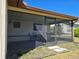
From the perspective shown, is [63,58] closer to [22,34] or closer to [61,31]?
[61,31]

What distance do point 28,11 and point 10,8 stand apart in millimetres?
1515

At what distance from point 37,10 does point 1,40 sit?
19.8ft

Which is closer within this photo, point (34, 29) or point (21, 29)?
point (21, 29)

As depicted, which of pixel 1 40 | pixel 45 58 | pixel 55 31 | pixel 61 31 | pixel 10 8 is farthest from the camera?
pixel 61 31

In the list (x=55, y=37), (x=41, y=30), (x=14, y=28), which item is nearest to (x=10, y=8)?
(x=41, y=30)

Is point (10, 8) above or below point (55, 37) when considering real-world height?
above

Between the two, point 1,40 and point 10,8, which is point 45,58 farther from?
point 10,8

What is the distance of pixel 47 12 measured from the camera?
34.0 ft

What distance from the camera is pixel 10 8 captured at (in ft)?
26.7

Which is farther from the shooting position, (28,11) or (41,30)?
(41,30)

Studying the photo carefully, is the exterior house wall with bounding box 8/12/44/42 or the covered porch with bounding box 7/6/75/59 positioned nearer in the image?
the covered porch with bounding box 7/6/75/59

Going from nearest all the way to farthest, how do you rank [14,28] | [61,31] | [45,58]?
[45,58]
[61,31]
[14,28]

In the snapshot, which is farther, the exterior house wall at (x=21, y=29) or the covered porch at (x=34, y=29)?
the exterior house wall at (x=21, y=29)

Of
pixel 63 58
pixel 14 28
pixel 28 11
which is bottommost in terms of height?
pixel 63 58
